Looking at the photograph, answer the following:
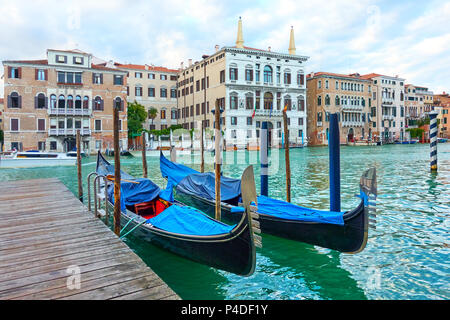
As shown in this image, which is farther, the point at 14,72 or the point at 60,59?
the point at 60,59

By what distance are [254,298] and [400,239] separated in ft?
8.83

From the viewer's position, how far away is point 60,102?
26.2 meters

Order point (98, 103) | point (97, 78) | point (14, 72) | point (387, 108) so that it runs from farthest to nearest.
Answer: point (387, 108), point (98, 103), point (97, 78), point (14, 72)

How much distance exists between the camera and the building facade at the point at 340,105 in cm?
3903

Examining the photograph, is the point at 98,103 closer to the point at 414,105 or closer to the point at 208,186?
the point at 208,186

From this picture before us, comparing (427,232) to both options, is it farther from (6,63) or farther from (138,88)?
(138,88)

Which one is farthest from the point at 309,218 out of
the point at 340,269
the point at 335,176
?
the point at 335,176

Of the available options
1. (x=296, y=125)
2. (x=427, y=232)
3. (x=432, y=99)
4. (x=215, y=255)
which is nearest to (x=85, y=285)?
(x=215, y=255)

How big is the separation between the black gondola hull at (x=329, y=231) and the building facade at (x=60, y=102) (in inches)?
952

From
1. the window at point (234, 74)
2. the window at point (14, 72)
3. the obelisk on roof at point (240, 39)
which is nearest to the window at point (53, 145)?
the window at point (14, 72)

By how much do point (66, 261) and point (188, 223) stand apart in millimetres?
1447

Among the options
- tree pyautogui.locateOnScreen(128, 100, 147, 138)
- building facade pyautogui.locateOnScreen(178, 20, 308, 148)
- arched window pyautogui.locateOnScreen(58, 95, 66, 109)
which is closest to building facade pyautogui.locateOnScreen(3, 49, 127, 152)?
arched window pyautogui.locateOnScreen(58, 95, 66, 109)

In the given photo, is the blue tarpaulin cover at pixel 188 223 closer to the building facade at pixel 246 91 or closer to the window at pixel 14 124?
the window at pixel 14 124

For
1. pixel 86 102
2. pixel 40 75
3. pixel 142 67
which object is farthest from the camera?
pixel 142 67
